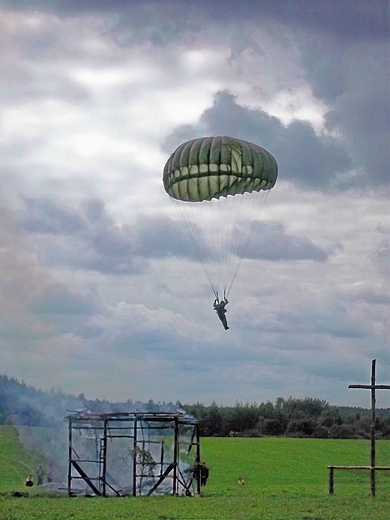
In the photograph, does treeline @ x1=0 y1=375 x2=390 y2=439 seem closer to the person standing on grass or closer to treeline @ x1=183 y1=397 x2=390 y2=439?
treeline @ x1=183 y1=397 x2=390 y2=439

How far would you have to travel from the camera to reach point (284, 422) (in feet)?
241

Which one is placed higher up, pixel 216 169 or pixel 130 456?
pixel 216 169

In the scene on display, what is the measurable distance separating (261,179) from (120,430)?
31.0ft

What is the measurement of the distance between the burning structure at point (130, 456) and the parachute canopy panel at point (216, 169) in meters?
6.59

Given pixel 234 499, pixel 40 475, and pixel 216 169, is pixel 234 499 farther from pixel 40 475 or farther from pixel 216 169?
pixel 216 169

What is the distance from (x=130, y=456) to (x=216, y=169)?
9.82m

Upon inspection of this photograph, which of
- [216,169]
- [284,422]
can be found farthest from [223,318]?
[284,422]

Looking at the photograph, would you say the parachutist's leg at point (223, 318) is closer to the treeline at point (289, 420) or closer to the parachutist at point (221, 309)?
the parachutist at point (221, 309)

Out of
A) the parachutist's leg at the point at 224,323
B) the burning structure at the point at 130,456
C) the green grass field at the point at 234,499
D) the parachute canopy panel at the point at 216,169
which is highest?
the parachute canopy panel at the point at 216,169

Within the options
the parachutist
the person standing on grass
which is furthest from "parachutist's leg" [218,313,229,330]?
the person standing on grass

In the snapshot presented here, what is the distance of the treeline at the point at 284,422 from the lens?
69.9 meters

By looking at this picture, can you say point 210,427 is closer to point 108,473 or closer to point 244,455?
point 244,455

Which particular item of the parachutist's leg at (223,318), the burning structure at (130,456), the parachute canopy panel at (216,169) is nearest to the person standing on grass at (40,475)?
the burning structure at (130,456)

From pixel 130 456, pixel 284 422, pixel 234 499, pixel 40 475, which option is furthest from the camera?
pixel 284 422
